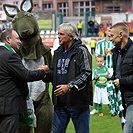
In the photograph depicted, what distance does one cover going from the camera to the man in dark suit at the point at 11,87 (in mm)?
5004

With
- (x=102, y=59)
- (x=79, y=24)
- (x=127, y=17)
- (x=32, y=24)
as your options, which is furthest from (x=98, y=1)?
(x=32, y=24)

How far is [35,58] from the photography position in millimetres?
5961

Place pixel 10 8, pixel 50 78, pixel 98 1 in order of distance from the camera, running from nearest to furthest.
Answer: pixel 50 78
pixel 10 8
pixel 98 1

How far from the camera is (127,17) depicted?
41406mm

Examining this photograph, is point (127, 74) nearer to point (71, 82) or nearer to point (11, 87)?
point (71, 82)

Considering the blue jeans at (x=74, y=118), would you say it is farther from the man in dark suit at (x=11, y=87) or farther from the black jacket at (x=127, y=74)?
the man in dark suit at (x=11, y=87)

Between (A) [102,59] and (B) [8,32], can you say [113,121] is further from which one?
(B) [8,32]

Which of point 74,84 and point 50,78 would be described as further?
point 50,78

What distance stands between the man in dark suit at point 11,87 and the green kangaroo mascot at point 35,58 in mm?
802

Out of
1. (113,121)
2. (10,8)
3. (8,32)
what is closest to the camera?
(8,32)

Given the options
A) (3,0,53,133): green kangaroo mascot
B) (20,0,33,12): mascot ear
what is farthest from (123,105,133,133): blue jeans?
(20,0,33,12): mascot ear

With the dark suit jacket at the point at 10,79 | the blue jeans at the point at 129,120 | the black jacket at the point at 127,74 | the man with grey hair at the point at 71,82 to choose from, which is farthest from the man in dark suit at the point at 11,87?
the blue jeans at the point at 129,120

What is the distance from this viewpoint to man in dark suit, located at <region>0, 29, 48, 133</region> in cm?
500

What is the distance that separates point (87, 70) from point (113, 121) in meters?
3.79
